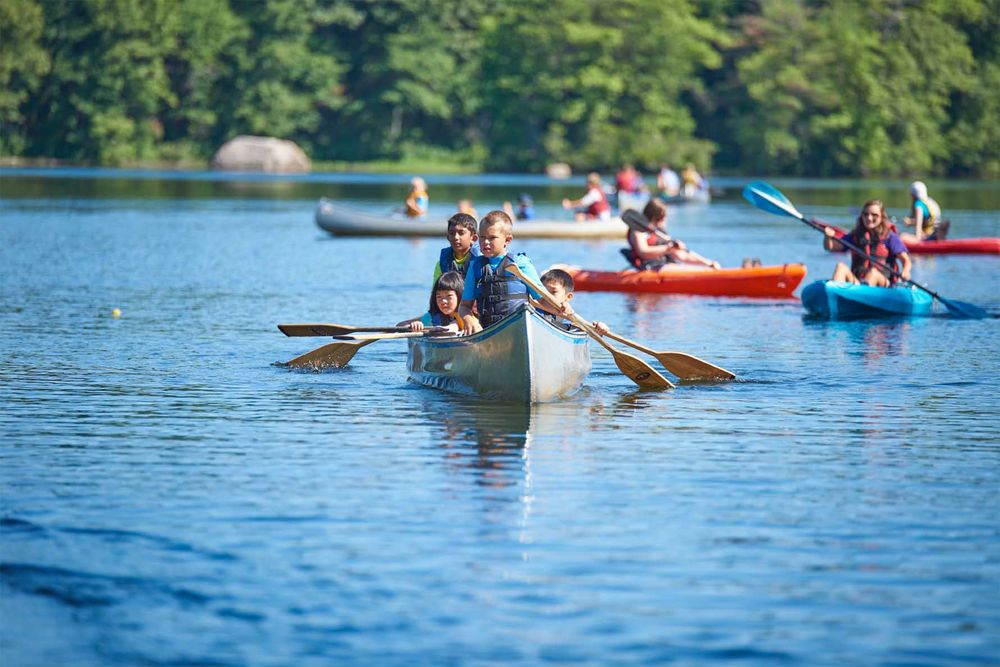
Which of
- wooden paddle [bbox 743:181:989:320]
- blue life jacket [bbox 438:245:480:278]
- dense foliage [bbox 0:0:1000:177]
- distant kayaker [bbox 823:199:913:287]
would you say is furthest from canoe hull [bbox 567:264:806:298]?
dense foliage [bbox 0:0:1000:177]

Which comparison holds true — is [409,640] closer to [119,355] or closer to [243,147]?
[119,355]

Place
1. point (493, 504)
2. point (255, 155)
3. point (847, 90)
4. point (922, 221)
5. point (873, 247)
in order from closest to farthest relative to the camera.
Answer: point (493, 504)
point (873, 247)
point (922, 221)
point (847, 90)
point (255, 155)

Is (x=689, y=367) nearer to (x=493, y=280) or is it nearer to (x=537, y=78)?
(x=493, y=280)

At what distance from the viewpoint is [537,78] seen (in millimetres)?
87625

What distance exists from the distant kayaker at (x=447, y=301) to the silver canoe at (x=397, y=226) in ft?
76.5

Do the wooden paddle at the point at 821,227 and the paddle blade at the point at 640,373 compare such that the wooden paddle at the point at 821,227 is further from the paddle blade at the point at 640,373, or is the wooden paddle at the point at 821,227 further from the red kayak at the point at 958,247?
the red kayak at the point at 958,247

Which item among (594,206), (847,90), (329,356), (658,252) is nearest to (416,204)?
(594,206)

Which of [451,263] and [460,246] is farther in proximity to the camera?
[451,263]

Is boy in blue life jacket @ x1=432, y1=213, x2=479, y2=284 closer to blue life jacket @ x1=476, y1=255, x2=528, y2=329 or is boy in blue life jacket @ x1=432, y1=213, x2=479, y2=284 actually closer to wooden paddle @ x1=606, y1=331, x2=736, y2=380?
blue life jacket @ x1=476, y1=255, x2=528, y2=329

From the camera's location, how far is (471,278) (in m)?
13.4

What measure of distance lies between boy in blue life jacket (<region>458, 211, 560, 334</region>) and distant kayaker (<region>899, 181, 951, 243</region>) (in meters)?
18.1

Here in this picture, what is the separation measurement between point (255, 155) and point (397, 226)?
51013 millimetres

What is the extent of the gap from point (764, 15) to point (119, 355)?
253 feet

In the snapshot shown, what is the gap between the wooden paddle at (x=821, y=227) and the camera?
20.2 m
